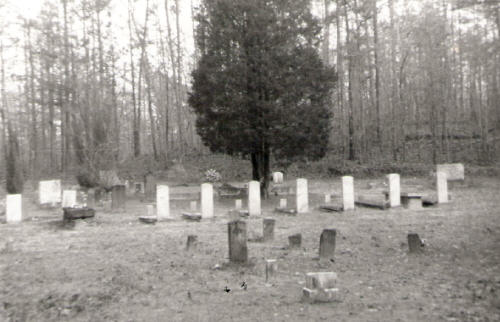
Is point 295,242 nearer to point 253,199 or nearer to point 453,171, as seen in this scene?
point 253,199

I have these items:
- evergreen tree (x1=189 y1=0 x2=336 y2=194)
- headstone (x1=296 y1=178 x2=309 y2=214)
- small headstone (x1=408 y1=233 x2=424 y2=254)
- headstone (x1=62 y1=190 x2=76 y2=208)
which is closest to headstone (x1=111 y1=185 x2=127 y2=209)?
headstone (x1=62 y1=190 x2=76 y2=208)

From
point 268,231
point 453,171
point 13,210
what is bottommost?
point 268,231

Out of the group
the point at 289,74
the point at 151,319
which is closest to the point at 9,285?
the point at 151,319

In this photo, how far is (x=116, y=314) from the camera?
5512 millimetres

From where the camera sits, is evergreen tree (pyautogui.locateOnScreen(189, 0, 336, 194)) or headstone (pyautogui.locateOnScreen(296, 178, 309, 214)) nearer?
headstone (pyautogui.locateOnScreen(296, 178, 309, 214))

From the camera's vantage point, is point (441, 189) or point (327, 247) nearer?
point (327, 247)

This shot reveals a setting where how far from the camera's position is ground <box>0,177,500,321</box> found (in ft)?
18.0

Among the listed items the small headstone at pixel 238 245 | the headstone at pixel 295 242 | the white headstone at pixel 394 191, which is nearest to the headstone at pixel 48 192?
the headstone at pixel 295 242

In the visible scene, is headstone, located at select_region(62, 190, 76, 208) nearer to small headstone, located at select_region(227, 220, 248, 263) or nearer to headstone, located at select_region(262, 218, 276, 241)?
headstone, located at select_region(262, 218, 276, 241)

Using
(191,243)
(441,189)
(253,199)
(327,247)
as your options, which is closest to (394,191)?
(441,189)

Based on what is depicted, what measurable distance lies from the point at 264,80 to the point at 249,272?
1213 cm

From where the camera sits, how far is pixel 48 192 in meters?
19.2

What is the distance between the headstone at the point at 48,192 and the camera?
1905cm

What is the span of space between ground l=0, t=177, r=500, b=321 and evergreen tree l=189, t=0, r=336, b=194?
19.8ft
